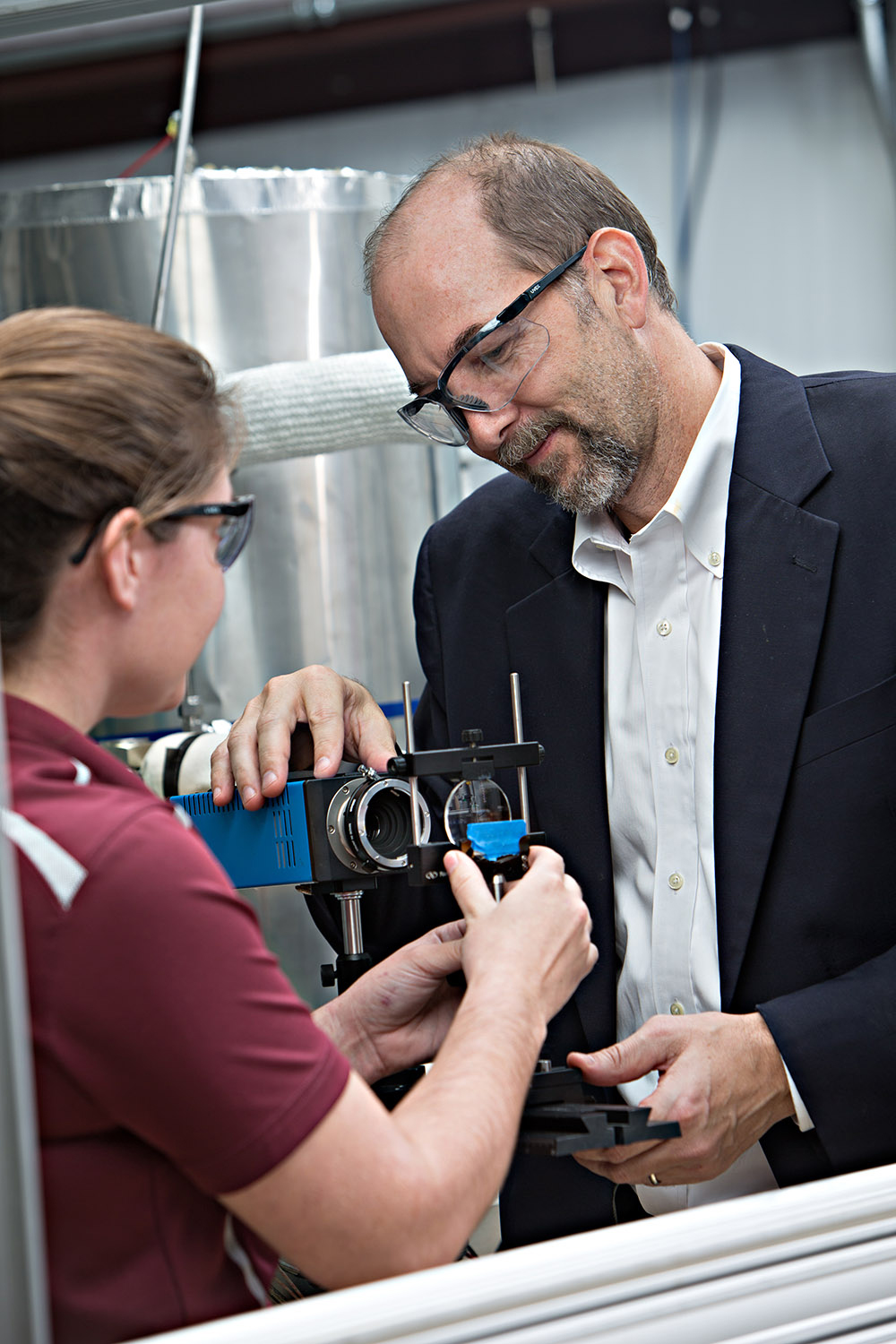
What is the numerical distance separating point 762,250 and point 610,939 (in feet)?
8.03

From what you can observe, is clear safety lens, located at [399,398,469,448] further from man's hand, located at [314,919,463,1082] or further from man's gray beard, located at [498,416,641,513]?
man's hand, located at [314,919,463,1082]

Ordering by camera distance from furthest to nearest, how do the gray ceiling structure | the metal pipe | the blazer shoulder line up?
the metal pipe → the gray ceiling structure → the blazer shoulder

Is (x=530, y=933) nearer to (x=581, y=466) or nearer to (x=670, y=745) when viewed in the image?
(x=670, y=745)

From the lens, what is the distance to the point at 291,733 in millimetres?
1380

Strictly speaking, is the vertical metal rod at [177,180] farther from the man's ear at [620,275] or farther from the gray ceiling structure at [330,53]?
the gray ceiling structure at [330,53]

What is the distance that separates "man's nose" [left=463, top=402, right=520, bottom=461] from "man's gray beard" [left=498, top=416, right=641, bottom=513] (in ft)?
0.04

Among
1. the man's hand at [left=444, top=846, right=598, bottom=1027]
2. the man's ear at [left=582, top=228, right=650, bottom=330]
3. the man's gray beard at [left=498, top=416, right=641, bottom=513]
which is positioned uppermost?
the man's ear at [left=582, top=228, right=650, bottom=330]

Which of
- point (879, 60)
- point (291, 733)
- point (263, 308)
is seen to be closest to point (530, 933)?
point (291, 733)

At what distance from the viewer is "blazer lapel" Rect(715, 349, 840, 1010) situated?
128 cm

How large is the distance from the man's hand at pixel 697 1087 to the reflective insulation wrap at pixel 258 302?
0.87 metres

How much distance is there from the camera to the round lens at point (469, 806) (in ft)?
3.63

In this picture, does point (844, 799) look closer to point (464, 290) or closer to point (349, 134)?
point (464, 290)

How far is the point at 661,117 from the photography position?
3.21 meters

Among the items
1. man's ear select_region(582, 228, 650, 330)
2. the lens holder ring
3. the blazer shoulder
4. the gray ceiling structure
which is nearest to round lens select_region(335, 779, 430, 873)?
the lens holder ring
